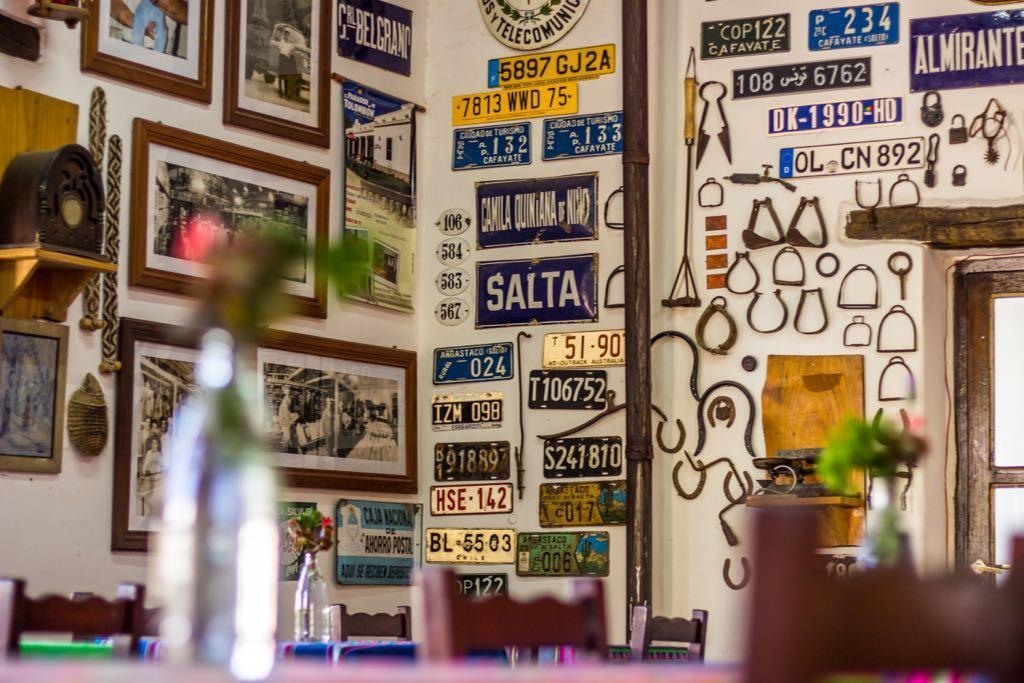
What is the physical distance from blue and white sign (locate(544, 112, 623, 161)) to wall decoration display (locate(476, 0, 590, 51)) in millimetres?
383

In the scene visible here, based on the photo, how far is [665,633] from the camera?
14.5ft

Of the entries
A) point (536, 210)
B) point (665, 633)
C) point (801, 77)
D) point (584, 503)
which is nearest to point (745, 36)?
point (801, 77)

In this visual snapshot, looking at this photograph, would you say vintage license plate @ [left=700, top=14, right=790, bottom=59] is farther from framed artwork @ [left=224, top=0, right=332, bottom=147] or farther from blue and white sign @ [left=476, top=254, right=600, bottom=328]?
framed artwork @ [left=224, top=0, right=332, bottom=147]

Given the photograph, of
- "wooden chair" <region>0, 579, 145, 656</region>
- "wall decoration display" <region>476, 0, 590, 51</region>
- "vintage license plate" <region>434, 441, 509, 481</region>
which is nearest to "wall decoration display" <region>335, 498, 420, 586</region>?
"vintage license plate" <region>434, 441, 509, 481</region>

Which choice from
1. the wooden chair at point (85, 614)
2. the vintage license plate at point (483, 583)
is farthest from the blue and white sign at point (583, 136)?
the wooden chair at point (85, 614)

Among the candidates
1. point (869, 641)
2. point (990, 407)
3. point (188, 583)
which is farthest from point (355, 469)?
point (869, 641)

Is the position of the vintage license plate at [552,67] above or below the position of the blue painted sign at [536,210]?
above

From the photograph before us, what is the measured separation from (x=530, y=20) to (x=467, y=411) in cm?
175

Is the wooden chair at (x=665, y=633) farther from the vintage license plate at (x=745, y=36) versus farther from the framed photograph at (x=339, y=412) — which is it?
the vintage license plate at (x=745, y=36)

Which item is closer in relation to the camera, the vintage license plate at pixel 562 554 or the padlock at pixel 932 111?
the padlock at pixel 932 111

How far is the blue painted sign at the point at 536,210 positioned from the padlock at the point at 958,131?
1.46 metres

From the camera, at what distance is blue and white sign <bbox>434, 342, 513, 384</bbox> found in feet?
21.0

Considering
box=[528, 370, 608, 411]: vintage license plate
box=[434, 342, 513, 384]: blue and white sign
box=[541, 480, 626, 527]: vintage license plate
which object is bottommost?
box=[541, 480, 626, 527]: vintage license plate

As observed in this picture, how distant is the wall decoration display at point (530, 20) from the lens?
651cm
